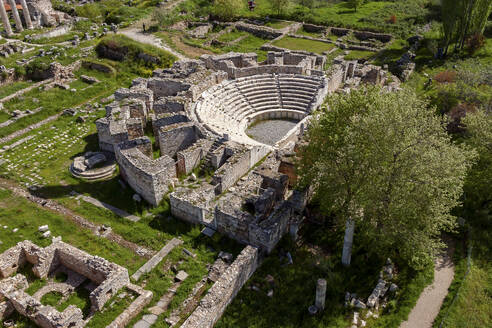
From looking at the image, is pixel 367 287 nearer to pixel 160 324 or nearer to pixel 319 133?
pixel 319 133

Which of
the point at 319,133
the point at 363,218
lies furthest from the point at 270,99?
the point at 363,218

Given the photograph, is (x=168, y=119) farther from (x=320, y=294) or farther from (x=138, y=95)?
(x=320, y=294)

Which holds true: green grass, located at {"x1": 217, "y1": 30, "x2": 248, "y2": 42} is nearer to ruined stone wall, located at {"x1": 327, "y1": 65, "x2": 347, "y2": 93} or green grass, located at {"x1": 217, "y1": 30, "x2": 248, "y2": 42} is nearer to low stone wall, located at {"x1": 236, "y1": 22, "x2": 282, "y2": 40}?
low stone wall, located at {"x1": 236, "y1": 22, "x2": 282, "y2": 40}

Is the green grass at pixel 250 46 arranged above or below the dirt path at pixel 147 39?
below

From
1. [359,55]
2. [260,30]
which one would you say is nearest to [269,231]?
[359,55]

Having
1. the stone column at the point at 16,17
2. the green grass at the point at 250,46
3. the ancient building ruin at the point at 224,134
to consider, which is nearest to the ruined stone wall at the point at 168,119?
the ancient building ruin at the point at 224,134

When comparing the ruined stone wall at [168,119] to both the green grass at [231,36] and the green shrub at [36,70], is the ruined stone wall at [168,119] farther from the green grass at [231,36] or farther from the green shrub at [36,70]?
the green grass at [231,36]
